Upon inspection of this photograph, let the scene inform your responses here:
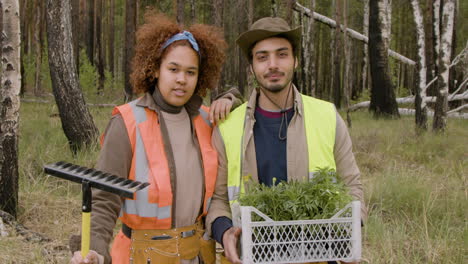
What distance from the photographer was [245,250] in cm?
193

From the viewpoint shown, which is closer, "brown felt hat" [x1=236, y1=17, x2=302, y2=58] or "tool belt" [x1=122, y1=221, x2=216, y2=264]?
"tool belt" [x1=122, y1=221, x2=216, y2=264]

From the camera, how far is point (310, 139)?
246 centimetres

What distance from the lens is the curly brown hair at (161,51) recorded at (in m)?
2.53

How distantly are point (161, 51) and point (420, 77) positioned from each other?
28.8ft

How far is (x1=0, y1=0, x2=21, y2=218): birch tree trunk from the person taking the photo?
15.4ft

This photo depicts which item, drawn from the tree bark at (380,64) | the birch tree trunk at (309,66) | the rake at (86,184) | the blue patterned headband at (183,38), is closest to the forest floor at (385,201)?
the rake at (86,184)

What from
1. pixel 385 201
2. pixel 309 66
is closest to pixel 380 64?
pixel 309 66

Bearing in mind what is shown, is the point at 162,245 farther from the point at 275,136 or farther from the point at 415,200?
the point at 415,200

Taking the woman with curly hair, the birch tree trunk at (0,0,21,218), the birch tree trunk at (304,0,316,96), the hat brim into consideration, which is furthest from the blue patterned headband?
→ the birch tree trunk at (304,0,316,96)

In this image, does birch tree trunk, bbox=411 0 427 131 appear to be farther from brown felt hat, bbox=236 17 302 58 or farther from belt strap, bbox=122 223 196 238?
belt strap, bbox=122 223 196 238

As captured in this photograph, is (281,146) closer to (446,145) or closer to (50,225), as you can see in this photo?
(50,225)

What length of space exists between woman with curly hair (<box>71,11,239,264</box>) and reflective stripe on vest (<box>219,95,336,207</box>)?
9 cm

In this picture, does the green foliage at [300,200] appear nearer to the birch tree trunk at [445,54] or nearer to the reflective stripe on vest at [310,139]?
the reflective stripe on vest at [310,139]

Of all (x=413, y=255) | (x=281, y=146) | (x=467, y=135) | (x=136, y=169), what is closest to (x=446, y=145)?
(x=467, y=135)
